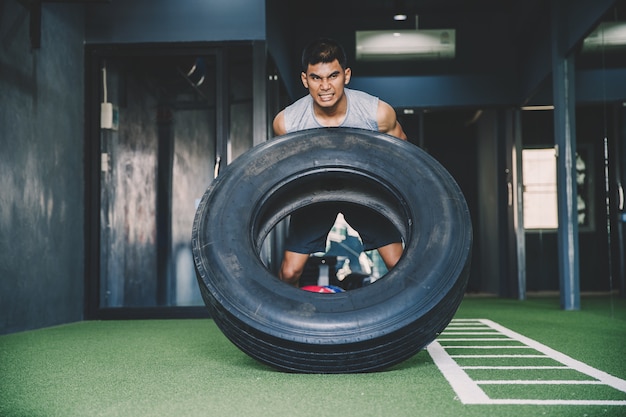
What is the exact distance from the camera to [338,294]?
6.84 ft

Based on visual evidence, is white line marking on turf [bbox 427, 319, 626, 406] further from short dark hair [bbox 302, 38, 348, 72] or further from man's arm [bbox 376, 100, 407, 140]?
short dark hair [bbox 302, 38, 348, 72]

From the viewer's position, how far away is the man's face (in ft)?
8.57

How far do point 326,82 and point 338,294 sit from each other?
92 centimetres

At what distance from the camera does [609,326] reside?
3982mm

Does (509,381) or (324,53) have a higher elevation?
(324,53)

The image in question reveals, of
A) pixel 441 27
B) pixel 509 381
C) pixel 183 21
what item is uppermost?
pixel 441 27

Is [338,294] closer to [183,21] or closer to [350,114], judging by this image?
[350,114]

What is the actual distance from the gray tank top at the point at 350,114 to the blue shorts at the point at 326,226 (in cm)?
38

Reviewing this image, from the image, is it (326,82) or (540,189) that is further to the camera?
(540,189)

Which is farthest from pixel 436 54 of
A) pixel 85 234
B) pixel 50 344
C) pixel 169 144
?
pixel 50 344

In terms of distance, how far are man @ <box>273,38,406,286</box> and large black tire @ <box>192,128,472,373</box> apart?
0.23 m

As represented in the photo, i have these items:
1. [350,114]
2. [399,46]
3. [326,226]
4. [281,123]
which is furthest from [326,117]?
[399,46]

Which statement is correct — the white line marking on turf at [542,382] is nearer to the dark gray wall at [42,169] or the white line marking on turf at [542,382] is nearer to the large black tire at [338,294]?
the large black tire at [338,294]

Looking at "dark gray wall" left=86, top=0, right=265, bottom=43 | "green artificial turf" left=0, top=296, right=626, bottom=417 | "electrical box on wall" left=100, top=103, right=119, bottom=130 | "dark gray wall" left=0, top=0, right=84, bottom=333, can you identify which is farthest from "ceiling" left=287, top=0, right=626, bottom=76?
Result: "green artificial turf" left=0, top=296, right=626, bottom=417
